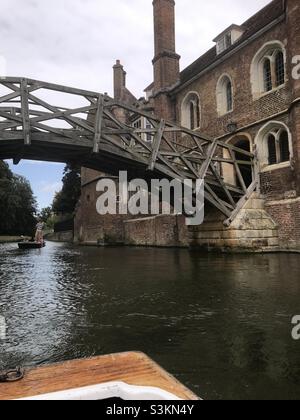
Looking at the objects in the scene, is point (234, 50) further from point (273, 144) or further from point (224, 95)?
point (273, 144)

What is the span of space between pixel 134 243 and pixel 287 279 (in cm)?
1901

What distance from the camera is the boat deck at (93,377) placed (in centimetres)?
152

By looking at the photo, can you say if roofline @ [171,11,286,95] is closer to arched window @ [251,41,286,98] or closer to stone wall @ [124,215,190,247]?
arched window @ [251,41,286,98]

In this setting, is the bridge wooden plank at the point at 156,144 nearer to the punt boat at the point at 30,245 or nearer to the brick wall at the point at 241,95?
the brick wall at the point at 241,95

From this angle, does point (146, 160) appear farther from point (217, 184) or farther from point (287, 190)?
point (287, 190)

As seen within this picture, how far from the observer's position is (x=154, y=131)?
1304 cm

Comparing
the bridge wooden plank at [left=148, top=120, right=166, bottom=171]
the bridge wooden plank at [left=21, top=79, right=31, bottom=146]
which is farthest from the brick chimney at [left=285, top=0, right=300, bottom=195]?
the bridge wooden plank at [left=21, top=79, right=31, bottom=146]

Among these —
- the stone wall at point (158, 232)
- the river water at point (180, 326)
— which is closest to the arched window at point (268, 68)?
the stone wall at point (158, 232)

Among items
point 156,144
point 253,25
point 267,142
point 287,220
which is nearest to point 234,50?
point 253,25

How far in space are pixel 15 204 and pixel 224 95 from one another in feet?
106

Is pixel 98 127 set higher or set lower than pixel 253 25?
lower

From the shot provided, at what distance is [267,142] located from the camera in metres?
16.2
